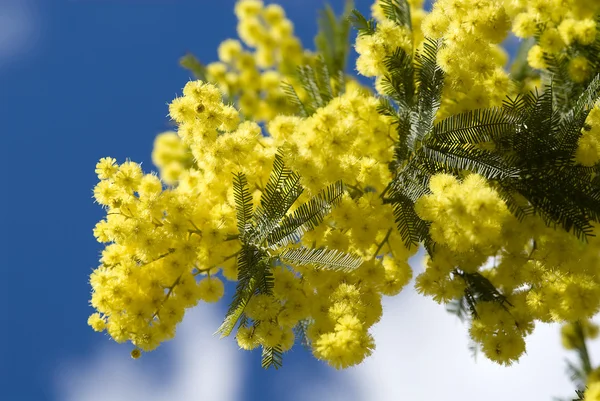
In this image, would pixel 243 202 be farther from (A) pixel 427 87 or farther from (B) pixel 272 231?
(A) pixel 427 87

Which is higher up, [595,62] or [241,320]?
[595,62]

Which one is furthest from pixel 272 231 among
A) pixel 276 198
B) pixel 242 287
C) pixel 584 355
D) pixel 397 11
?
pixel 584 355

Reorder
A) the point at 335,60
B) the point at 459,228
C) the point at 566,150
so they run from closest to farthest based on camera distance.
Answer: the point at 459,228
the point at 566,150
the point at 335,60

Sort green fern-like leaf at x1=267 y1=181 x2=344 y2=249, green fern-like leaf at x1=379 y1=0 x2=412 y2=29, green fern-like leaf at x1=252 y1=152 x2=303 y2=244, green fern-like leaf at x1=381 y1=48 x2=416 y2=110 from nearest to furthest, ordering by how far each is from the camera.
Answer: green fern-like leaf at x1=267 y1=181 x2=344 y2=249 → green fern-like leaf at x1=252 y1=152 x2=303 y2=244 → green fern-like leaf at x1=381 y1=48 x2=416 y2=110 → green fern-like leaf at x1=379 y1=0 x2=412 y2=29

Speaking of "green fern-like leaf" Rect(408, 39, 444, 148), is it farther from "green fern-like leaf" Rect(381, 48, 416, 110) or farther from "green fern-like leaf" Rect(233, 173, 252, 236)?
"green fern-like leaf" Rect(233, 173, 252, 236)

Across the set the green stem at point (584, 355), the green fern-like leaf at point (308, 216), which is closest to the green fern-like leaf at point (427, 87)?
the green fern-like leaf at point (308, 216)

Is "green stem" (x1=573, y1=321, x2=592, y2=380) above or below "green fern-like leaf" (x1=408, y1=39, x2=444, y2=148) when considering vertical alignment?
below

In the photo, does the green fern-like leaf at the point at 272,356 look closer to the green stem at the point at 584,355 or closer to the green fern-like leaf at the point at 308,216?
the green fern-like leaf at the point at 308,216

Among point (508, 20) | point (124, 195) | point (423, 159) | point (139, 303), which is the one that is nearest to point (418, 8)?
point (508, 20)

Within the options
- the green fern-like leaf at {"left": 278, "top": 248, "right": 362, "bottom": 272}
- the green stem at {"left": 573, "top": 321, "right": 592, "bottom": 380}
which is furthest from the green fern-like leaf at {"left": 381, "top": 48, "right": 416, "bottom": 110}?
the green stem at {"left": 573, "top": 321, "right": 592, "bottom": 380}

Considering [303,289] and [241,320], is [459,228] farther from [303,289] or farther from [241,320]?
[241,320]

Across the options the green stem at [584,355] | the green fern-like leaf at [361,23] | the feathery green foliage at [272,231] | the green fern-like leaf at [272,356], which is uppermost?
the green fern-like leaf at [361,23]
